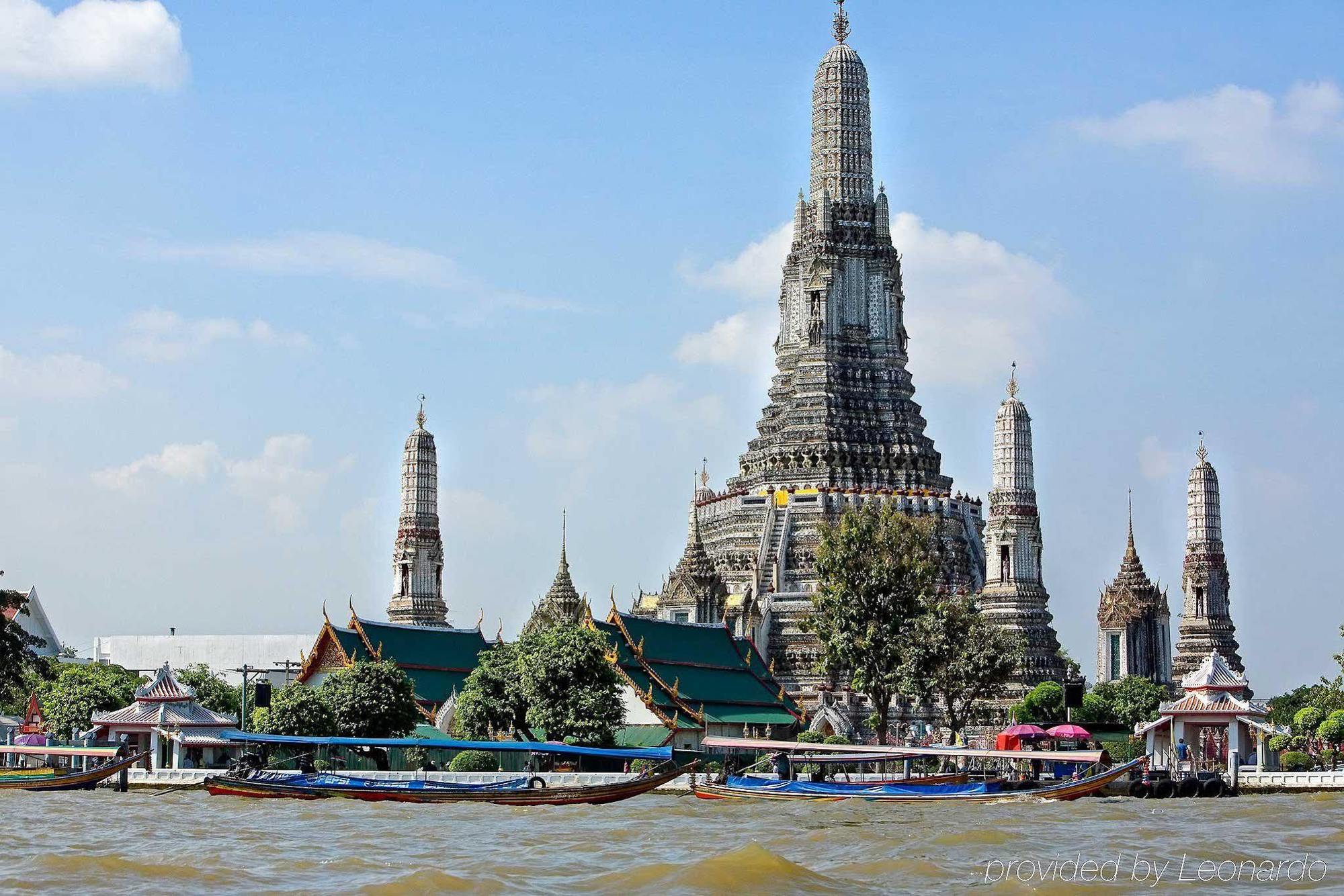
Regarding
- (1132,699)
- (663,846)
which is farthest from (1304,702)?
(663,846)

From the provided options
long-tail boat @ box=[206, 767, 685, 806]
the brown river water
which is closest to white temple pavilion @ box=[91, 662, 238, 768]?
long-tail boat @ box=[206, 767, 685, 806]

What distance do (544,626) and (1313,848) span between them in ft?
122

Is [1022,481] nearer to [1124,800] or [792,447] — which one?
[792,447]

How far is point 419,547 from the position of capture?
9319 centimetres

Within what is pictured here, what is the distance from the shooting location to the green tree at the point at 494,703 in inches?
2373

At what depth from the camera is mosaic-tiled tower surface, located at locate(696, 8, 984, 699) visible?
89.8 m

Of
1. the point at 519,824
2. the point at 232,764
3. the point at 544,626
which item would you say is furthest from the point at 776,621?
the point at 519,824

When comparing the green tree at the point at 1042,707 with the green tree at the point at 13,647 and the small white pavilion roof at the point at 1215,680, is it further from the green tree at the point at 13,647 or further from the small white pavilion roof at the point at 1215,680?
the green tree at the point at 13,647

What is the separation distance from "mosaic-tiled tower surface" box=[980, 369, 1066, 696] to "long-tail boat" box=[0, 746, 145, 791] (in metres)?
38.7

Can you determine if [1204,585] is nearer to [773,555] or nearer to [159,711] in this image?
[773,555]

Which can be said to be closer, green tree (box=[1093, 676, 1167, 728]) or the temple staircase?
green tree (box=[1093, 676, 1167, 728])

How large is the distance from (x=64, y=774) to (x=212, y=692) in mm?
21802

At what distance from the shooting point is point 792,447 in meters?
92.8

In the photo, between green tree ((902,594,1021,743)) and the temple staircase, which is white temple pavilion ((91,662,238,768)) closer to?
green tree ((902,594,1021,743))
